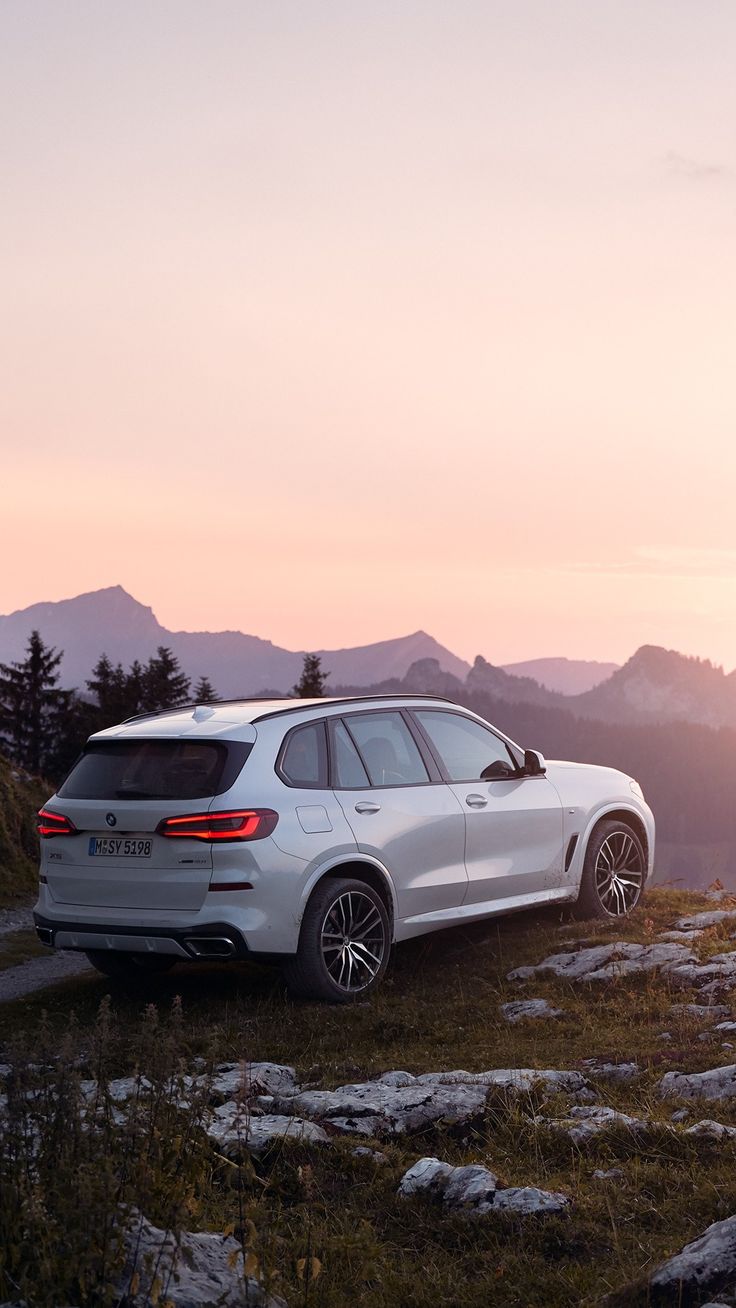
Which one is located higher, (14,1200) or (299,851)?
(299,851)

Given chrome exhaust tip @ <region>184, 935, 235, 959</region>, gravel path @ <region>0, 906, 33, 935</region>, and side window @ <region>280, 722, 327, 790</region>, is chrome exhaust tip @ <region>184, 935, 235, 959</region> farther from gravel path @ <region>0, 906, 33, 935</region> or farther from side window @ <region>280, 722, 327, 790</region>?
gravel path @ <region>0, 906, 33, 935</region>

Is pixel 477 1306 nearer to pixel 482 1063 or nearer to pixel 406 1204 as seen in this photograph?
pixel 406 1204

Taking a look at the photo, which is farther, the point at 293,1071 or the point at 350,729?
the point at 350,729

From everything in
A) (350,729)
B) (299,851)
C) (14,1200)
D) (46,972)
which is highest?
(350,729)

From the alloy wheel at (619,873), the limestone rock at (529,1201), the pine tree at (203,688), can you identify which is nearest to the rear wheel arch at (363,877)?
the alloy wheel at (619,873)

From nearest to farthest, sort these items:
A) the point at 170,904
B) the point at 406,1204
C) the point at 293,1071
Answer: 1. the point at 406,1204
2. the point at 293,1071
3. the point at 170,904

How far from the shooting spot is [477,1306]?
11.9ft

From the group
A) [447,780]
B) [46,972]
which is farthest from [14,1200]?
[46,972]

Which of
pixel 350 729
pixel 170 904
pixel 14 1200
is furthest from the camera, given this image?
pixel 350 729

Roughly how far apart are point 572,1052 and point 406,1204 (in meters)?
2.22

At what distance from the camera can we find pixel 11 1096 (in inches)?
138

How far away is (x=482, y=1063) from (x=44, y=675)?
189 feet

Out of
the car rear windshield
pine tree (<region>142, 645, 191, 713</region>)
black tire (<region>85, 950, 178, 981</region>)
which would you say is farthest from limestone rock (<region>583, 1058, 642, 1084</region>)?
pine tree (<region>142, 645, 191, 713</region>)

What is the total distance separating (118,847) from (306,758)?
4.23 feet
